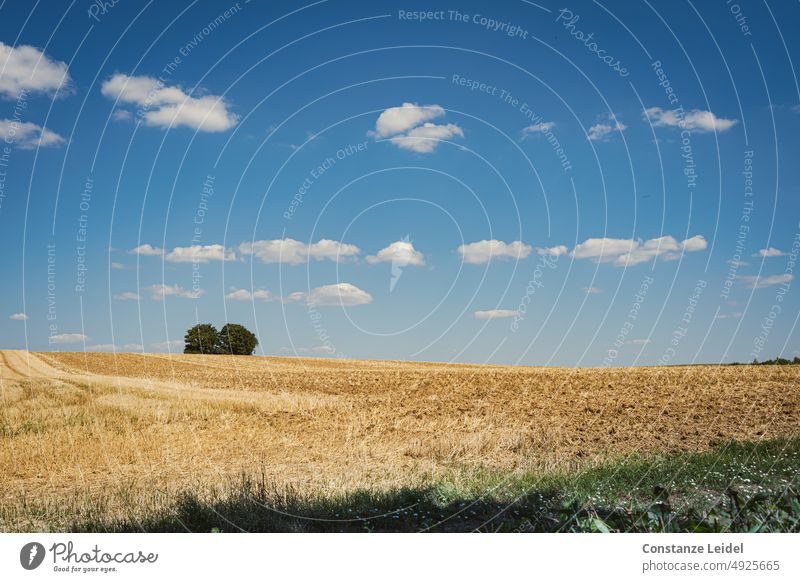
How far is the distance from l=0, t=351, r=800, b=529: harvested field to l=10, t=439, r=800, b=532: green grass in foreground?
0.76m

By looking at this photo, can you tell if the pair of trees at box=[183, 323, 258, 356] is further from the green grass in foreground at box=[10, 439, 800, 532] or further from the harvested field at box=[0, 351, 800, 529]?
the green grass in foreground at box=[10, 439, 800, 532]

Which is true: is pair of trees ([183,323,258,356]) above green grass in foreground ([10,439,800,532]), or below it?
above

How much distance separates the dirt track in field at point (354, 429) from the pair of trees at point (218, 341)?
46.5m

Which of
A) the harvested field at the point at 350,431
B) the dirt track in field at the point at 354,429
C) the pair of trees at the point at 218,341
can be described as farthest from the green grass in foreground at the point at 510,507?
the pair of trees at the point at 218,341

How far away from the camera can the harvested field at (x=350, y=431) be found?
→ 11.9 m

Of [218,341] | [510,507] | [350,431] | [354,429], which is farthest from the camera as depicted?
[218,341]

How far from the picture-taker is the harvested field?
1188cm

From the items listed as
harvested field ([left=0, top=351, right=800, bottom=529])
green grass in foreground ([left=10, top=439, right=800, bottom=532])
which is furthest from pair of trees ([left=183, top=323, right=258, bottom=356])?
green grass in foreground ([left=10, top=439, right=800, bottom=532])

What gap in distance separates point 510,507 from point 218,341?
72336mm

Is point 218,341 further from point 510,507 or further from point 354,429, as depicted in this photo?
point 510,507

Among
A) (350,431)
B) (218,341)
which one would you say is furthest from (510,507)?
(218,341)

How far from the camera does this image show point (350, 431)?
17922 millimetres
